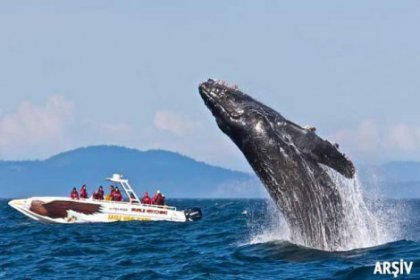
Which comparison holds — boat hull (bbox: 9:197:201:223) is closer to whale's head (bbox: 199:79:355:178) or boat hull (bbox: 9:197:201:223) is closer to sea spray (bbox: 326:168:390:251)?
whale's head (bbox: 199:79:355:178)

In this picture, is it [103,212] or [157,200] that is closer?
[103,212]

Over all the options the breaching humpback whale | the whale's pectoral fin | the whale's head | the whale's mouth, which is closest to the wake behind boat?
the whale's mouth

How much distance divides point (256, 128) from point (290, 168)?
3.10ft

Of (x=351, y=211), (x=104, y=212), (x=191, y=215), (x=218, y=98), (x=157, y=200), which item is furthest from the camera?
(x=157, y=200)

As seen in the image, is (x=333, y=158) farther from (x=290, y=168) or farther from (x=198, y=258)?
(x=198, y=258)

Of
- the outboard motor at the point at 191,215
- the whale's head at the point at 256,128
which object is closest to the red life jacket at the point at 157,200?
the outboard motor at the point at 191,215

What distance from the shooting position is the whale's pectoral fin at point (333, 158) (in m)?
16.2

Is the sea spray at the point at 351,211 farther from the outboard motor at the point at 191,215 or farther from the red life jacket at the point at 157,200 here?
the red life jacket at the point at 157,200

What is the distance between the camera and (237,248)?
65.1ft

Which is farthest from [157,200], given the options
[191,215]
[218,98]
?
[218,98]

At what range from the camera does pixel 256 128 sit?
1733 centimetres

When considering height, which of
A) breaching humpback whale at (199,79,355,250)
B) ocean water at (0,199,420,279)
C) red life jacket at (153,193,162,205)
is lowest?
ocean water at (0,199,420,279)

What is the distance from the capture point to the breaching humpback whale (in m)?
17.0

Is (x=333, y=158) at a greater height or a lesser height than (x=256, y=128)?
lesser
